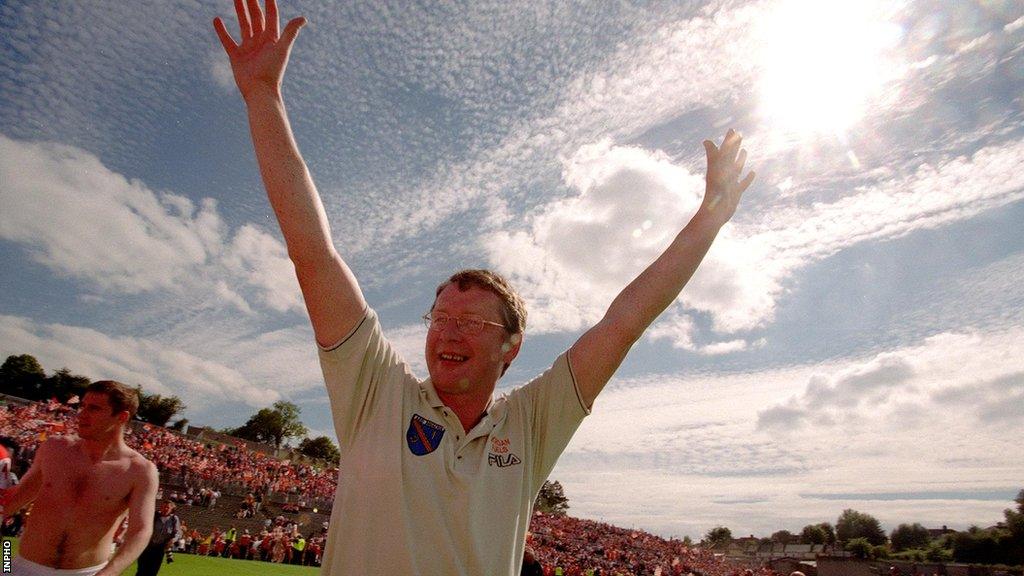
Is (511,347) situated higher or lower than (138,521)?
higher

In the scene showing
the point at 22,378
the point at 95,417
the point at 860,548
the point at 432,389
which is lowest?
the point at 860,548

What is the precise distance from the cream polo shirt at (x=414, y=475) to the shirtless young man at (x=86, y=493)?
3.20 metres

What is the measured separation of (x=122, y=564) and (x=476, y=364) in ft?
9.21

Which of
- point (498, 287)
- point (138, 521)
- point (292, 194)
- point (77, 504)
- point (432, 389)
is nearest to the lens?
point (292, 194)

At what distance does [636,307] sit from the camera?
2143 millimetres

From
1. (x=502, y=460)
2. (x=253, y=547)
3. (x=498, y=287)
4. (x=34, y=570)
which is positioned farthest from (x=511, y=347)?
(x=253, y=547)

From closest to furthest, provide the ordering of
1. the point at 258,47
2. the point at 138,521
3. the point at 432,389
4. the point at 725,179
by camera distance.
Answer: the point at 258,47 < the point at 432,389 < the point at 725,179 < the point at 138,521

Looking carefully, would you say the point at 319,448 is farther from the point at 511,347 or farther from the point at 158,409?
the point at 511,347

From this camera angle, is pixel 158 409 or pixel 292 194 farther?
pixel 158 409

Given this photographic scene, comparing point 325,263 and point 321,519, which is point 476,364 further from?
point 321,519

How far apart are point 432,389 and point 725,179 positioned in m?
1.54

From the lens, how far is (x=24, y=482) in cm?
464

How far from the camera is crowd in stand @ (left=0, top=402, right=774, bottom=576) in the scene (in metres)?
24.6

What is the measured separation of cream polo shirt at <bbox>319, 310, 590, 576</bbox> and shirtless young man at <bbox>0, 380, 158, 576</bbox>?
320 centimetres
